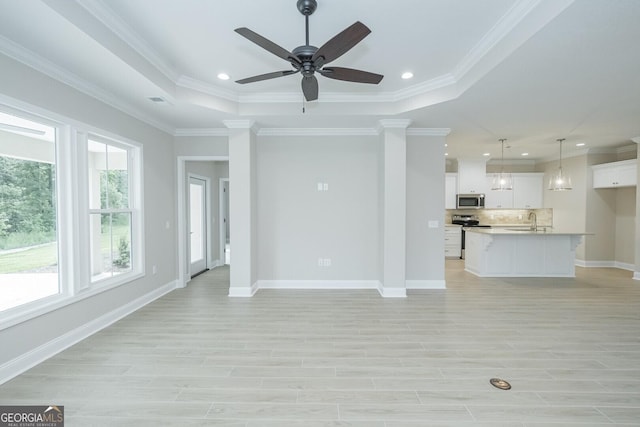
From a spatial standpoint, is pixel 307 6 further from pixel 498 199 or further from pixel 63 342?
pixel 498 199

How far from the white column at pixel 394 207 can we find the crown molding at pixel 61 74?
349 centimetres

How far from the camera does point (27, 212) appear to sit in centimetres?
264

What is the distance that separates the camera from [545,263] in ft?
18.7

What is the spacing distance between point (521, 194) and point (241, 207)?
7.51 meters

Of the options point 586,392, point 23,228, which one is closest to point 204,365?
point 23,228

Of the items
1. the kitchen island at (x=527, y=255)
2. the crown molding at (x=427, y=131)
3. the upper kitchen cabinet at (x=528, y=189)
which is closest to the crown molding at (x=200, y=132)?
the crown molding at (x=427, y=131)

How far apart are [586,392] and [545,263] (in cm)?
429

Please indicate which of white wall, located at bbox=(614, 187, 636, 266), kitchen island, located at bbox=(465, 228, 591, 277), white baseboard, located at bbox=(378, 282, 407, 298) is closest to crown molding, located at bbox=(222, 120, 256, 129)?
white baseboard, located at bbox=(378, 282, 407, 298)

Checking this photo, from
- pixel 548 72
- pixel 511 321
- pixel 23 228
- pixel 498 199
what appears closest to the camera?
pixel 23 228

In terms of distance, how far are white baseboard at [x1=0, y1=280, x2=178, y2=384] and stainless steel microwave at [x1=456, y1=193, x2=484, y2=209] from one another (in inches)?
288

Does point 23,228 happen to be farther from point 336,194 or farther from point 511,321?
point 511,321

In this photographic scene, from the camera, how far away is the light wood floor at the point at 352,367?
197 cm

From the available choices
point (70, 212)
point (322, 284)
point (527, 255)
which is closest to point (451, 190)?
point (527, 255)

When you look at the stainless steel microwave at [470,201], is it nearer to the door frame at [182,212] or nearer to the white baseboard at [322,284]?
the white baseboard at [322,284]
